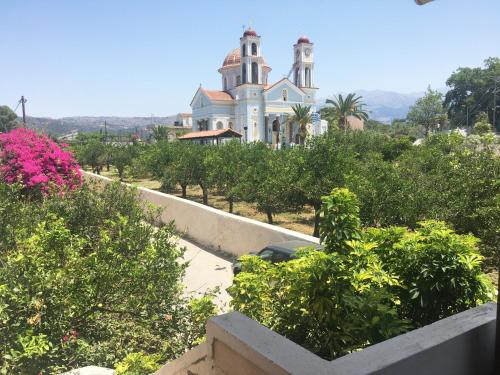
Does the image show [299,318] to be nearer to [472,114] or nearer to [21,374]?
[21,374]

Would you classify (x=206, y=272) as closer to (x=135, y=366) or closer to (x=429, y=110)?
(x=135, y=366)

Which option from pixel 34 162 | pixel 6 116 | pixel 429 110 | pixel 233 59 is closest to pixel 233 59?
pixel 233 59

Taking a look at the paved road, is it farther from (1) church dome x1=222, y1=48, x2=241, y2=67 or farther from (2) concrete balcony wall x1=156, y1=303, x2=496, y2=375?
(1) church dome x1=222, y1=48, x2=241, y2=67

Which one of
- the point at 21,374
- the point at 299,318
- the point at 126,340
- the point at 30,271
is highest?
the point at 30,271

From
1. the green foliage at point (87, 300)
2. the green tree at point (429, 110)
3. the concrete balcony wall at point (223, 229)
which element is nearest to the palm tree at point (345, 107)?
the green tree at point (429, 110)

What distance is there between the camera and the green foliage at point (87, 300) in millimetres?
3814

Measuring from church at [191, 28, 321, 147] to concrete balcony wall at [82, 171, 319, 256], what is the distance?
53553 millimetres

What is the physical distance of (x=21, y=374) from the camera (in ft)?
11.8

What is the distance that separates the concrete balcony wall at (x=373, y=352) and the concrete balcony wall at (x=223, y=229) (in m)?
5.20

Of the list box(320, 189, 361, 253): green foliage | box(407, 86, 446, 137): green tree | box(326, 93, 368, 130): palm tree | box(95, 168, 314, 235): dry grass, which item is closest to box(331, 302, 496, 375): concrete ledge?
box(320, 189, 361, 253): green foliage

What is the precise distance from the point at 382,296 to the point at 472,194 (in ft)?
26.3

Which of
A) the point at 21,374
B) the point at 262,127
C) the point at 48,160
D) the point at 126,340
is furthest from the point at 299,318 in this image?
the point at 262,127

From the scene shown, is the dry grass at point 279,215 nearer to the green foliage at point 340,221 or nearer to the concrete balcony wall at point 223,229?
the concrete balcony wall at point 223,229

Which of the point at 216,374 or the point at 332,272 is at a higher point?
the point at 332,272
